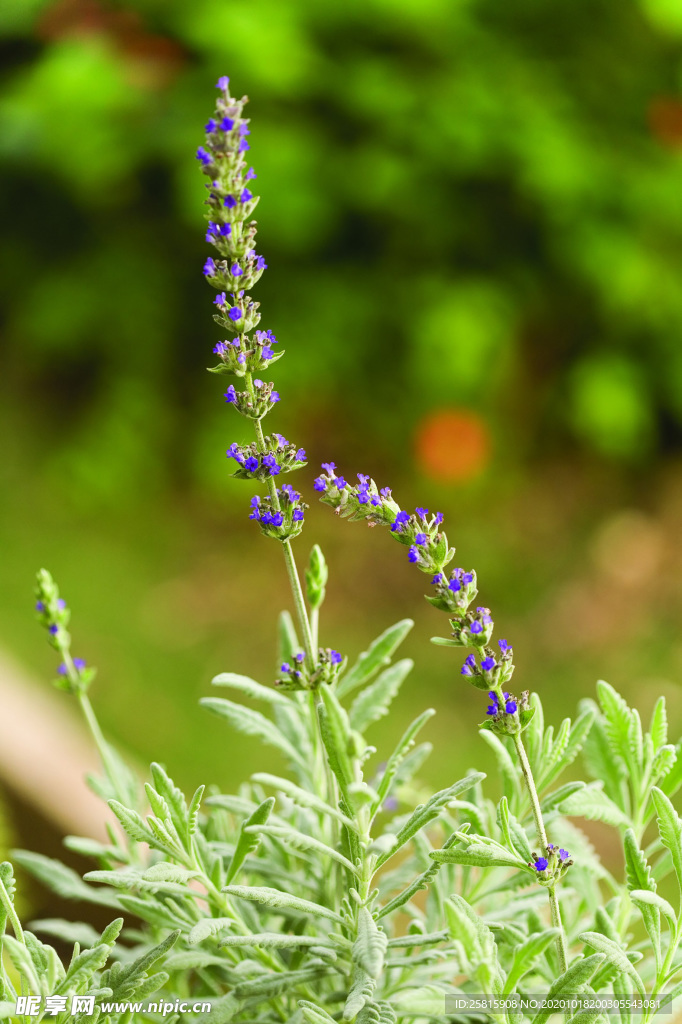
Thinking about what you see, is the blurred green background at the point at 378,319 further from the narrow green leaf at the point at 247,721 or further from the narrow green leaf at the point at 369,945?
the narrow green leaf at the point at 369,945

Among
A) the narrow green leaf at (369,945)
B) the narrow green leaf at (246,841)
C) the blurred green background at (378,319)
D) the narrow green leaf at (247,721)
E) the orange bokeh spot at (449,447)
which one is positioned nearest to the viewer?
the narrow green leaf at (369,945)

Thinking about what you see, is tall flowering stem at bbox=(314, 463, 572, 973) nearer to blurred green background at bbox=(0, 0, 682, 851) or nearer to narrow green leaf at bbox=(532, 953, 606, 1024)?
narrow green leaf at bbox=(532, 953, 606, 1024)

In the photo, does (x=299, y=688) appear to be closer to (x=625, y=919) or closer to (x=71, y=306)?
(x=625, y=919)

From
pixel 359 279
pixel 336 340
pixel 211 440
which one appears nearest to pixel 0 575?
pixel 211 440

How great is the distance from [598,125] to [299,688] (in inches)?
117

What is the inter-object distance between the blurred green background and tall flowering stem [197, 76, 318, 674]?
6.97 feet

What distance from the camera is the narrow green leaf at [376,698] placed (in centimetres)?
92

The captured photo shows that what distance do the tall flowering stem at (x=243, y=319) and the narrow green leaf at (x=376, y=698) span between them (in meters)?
0.18

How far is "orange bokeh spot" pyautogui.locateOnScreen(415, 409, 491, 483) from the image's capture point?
131 inches

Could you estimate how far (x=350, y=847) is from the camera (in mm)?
769

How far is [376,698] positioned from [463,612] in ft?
0.90

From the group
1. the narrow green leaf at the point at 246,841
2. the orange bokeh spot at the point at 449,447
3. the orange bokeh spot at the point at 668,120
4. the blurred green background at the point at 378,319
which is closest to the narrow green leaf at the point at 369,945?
the narrow green leaf at the point at 246,841

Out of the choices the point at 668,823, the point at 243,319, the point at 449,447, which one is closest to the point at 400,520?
the point at 243,319

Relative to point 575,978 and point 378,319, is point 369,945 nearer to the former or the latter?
point 575,978
